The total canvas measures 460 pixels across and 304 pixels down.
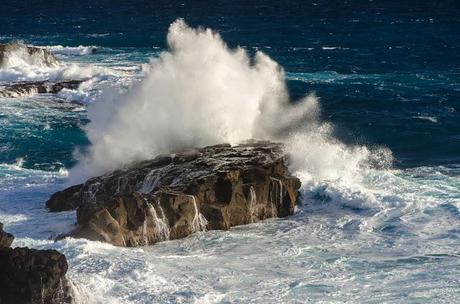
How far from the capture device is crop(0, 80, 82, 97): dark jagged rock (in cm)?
4266

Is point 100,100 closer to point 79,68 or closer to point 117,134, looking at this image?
point 117,134

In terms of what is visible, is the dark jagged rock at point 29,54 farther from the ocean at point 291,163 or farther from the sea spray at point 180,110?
the sea spray at point 180,110

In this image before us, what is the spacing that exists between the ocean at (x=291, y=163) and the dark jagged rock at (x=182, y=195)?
0.46 meters

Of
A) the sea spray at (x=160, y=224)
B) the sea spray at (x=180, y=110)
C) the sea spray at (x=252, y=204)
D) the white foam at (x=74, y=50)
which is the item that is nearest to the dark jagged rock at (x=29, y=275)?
the sea spray at (x=160, y=224)

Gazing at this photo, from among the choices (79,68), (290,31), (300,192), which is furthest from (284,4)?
(300,192)

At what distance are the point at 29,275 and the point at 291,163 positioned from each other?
1288 centimetres

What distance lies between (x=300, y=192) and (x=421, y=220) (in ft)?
12.5

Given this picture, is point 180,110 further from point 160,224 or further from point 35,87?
point 35,87

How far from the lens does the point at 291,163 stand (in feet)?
89.3

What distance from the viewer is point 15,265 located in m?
15.8

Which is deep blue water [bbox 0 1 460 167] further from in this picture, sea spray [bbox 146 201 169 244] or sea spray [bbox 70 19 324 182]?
sea spray [bbox 146 201 169 244]

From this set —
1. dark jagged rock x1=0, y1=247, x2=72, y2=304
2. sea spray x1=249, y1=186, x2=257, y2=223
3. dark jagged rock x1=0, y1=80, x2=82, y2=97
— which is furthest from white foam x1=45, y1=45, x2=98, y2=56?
dark jagged rock x1=0, y1=247, x2=72, y2=304

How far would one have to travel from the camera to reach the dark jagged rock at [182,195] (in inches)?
832

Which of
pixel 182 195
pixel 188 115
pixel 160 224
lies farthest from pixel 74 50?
pixel 160 224
